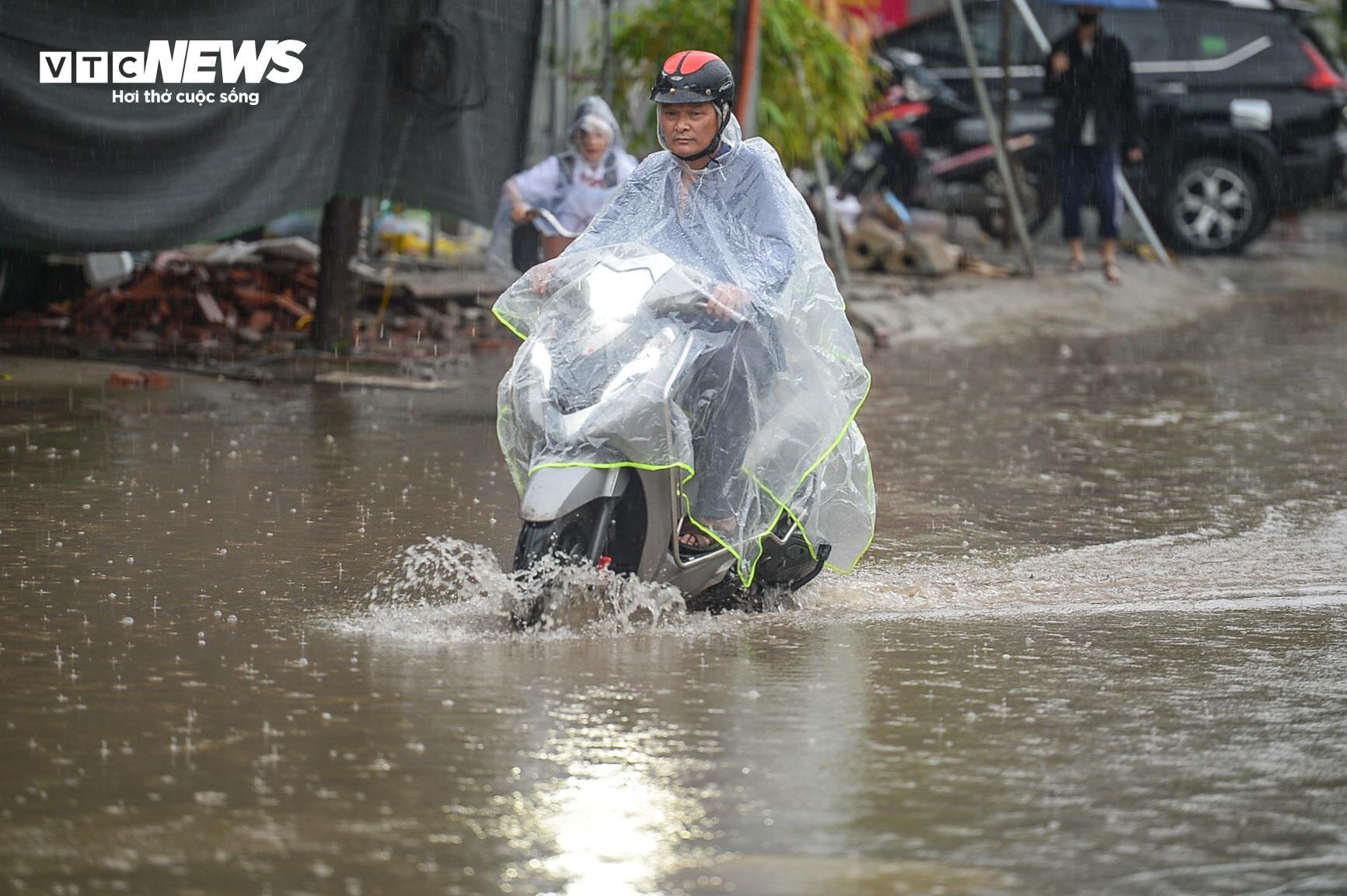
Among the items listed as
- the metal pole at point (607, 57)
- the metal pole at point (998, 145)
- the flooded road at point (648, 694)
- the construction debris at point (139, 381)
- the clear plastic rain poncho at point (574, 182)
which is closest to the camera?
the flooded road at point (648, 694)

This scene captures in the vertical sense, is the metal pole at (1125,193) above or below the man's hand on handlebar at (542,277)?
above

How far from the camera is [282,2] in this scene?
10242mm

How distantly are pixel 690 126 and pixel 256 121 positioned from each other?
16.1ft

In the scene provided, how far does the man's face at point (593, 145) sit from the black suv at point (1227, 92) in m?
9.60

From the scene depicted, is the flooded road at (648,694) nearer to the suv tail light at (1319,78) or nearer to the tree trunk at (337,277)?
the tree trunk at (337,277)

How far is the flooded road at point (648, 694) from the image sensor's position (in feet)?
12.3

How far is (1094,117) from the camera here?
53.6 ft

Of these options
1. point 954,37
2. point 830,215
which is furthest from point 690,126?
point 954,37

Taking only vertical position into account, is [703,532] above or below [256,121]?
below

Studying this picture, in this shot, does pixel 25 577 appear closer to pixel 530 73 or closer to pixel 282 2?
pixel 282 2

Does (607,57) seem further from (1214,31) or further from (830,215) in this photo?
(1214,31)

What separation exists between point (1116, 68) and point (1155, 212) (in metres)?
3.64

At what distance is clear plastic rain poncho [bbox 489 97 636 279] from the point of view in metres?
10.2

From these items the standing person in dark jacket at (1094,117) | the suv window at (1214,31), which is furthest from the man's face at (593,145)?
the suv window at (1214,31)
